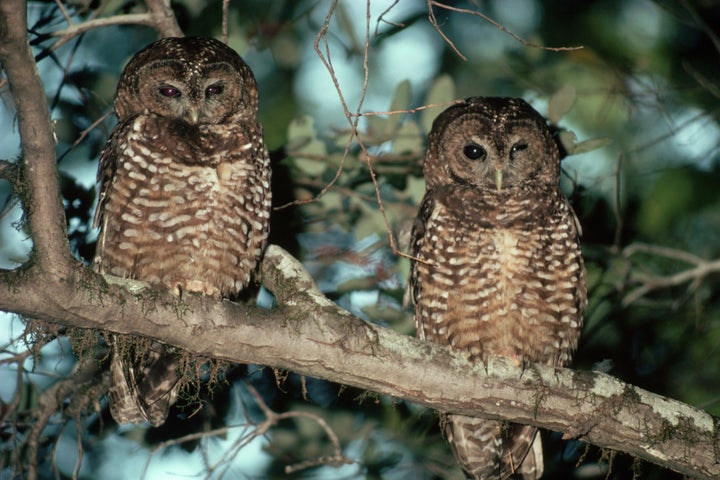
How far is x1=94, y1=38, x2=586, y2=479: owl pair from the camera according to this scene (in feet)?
12.8

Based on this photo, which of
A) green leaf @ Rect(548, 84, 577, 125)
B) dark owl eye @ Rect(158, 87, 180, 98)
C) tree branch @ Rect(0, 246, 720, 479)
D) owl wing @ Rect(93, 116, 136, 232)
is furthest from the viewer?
green leaf @ Rect(548, 84, 577, 125)

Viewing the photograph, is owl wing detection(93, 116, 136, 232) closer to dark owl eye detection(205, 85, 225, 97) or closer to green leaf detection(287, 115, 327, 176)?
dark owl eye detection(205, 85, 225, 97)

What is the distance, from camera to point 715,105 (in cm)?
711

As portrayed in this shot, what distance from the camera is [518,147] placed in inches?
182

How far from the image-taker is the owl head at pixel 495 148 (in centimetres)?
455

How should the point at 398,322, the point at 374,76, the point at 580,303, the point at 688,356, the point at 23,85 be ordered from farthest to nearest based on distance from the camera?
1. the point at 374,76
2. the point at 688,356
3. the point at 398,322
4. the point at 580,303
5. the point at 23,85

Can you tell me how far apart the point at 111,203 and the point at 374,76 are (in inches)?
192

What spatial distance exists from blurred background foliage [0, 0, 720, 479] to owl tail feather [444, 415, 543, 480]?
0.44 metres

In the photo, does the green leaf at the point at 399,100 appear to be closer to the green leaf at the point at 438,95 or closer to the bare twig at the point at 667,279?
the green leaf at the point at 438,95

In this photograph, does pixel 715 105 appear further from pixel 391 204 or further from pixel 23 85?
pixel 23 85

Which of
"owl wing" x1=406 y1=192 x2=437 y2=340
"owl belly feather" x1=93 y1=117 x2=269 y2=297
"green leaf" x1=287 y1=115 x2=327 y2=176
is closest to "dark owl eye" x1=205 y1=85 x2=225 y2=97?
"owl belly feather" x1=93 y1=117 x2=269 y2=297

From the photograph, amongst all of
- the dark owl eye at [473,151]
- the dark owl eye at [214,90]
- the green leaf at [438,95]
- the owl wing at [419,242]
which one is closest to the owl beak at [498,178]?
the dark owl eye at [473,151]

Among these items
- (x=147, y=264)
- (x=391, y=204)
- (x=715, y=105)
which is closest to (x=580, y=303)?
(x=391, y=204)

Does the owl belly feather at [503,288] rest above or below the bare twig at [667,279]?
above
